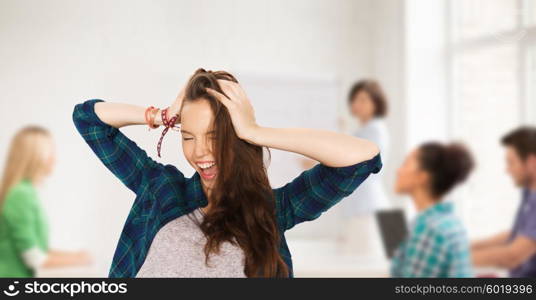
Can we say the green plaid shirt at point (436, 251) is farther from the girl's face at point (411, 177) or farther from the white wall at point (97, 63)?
the white wall at point (97, 63)

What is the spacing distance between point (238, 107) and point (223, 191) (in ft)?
→ 0.19

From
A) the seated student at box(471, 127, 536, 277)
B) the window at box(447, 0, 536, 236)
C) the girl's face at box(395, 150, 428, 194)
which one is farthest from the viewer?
the window at box(447, 0, 536, 236)

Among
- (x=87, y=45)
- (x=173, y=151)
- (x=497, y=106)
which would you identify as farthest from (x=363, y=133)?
(x=173, y=151)

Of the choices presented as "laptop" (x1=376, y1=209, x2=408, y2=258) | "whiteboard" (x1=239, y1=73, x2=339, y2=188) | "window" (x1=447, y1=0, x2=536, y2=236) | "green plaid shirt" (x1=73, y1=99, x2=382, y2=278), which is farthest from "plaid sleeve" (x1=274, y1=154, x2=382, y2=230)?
"window" (x1=447, y1=0, x2=536, y2=236)

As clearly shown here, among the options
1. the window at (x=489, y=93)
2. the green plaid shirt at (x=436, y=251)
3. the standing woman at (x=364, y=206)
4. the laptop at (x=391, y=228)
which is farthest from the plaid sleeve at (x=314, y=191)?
the window at (x=489, y=93)

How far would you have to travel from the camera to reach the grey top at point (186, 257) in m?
0.48

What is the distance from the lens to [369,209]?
8.42 ft

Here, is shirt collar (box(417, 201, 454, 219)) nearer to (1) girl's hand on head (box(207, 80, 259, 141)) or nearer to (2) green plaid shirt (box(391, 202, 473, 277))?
(2) green plaid shirt (box(391, 202, 473, 277))

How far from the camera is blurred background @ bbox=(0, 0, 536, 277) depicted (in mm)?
2271

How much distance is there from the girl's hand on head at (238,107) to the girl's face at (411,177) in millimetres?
1235

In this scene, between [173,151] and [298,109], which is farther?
[298,109]

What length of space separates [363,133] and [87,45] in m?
0.91

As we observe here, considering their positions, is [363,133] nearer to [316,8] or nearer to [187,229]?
[316,8]

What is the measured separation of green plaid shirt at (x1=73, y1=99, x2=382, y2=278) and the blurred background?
1250 millimetres
